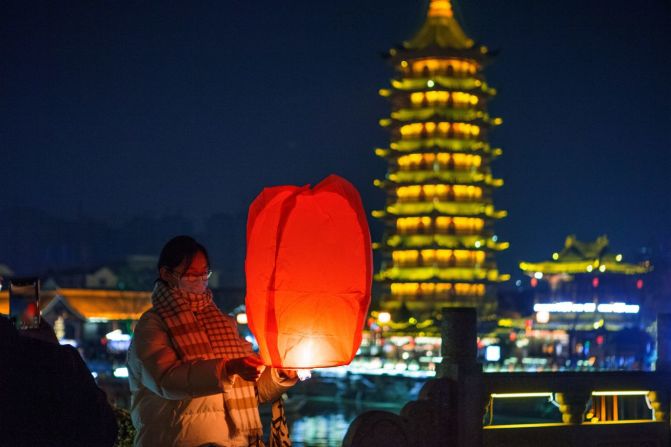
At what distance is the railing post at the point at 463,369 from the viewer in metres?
9.87

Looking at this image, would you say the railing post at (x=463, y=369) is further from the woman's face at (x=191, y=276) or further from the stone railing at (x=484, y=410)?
the woman's face at (x=191, y=276)

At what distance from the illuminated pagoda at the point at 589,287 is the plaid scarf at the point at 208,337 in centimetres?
6440

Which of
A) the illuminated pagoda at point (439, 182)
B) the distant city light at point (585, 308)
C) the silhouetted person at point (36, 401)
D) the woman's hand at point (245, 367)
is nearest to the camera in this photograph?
the silhouetted person at point (36, 401)

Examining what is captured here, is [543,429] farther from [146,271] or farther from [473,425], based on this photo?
[146,271]

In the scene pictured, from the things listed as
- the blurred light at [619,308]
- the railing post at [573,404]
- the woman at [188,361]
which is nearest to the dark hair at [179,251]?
the woman at [188,361]

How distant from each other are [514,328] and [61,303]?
958 inches

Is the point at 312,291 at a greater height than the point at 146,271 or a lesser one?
lesser

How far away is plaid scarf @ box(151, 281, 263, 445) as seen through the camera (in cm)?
482

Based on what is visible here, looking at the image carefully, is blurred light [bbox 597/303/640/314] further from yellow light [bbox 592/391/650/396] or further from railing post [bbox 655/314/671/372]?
yellow light [bbox 592/391/650/396]

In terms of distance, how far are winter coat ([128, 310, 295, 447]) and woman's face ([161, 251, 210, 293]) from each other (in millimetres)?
184

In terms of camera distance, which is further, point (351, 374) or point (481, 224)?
point (481, 224)

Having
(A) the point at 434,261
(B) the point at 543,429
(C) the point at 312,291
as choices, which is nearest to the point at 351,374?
(A) the point at 434,261

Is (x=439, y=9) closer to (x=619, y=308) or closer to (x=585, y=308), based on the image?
(x=585, y=308)

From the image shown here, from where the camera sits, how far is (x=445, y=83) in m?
57.1
